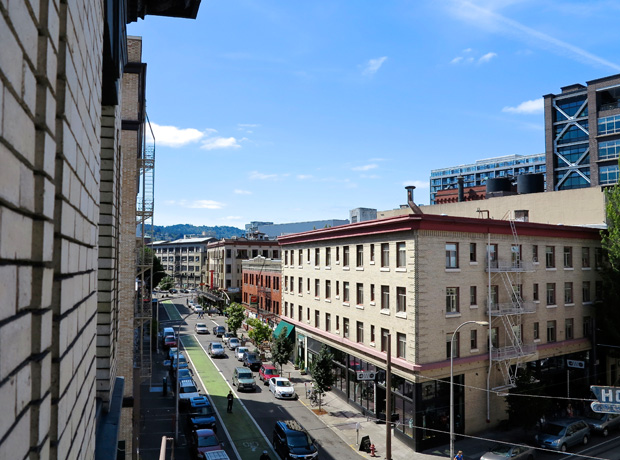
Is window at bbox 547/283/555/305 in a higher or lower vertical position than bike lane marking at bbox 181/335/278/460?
higher

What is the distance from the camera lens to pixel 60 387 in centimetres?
368

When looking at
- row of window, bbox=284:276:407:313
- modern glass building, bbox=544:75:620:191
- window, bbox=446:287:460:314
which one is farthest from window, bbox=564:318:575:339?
modern glass building, bbox=544:75:620:191

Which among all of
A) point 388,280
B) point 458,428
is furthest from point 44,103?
point 458,428

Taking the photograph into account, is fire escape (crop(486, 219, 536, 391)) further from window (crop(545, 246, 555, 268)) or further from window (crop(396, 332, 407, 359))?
window (crop(396, 332, 407, 359))

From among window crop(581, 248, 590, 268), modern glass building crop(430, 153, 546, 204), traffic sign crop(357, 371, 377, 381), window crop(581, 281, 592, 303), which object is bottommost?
traffic sign crop(357, 371, 377, 381)

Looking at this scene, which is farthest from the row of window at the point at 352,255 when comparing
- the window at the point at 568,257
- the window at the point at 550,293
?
the window at the point at 568,257

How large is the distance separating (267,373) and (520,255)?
2429 cm

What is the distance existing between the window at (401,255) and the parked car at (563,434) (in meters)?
13.4

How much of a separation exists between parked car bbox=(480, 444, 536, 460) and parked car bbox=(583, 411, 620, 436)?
8.19 m

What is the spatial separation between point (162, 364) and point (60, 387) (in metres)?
55.8

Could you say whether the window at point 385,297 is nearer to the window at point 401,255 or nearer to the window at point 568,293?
A: the window at point 401,255

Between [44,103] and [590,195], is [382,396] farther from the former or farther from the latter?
[44,103]

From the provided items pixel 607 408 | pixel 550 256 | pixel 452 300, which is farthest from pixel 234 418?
pixel 550 256

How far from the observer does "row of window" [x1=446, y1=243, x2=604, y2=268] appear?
1288 inches
